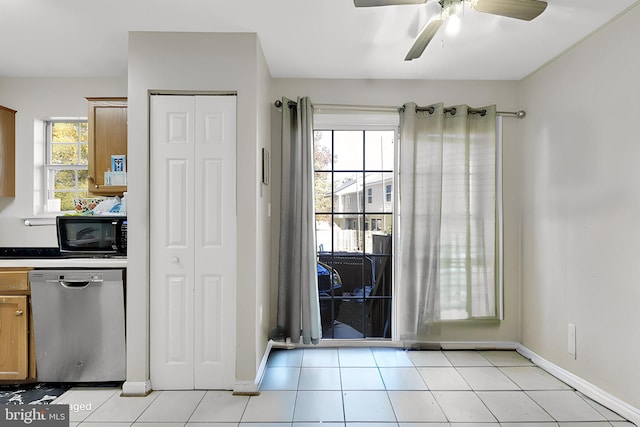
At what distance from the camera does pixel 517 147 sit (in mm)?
3268

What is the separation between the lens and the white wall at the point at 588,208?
7.10ft

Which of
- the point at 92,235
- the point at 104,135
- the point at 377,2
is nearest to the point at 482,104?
the point at 377,2

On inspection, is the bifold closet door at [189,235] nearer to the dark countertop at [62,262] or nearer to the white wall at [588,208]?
the dark countertop at [62,262]

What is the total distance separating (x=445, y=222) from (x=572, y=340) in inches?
49.5

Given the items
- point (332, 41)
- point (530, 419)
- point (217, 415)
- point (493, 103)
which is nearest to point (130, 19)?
point (332, 41)

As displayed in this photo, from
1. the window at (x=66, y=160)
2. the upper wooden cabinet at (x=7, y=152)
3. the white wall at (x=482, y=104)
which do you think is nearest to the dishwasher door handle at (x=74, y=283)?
the window at (x=66, y=160)

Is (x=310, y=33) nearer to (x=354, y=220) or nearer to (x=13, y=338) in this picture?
(x=354, y=220)

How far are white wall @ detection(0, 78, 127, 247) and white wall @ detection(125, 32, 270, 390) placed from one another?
1.02 metres

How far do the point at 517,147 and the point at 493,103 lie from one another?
46 centimetres

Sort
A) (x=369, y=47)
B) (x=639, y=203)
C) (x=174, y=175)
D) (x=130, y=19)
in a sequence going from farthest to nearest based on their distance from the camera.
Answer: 1. (x=369, y=47)
2. (x=174, y=175)
3. (x=130, y=19)
4. (x=639, y=203)

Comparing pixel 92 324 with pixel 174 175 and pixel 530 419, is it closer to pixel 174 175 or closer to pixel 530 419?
pixel 174 175

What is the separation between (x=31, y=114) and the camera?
3.25 m

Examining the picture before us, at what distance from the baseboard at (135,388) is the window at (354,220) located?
157 centimetres

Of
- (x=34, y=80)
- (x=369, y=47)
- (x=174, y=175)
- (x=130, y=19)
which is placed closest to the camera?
(x=130, y=19)
